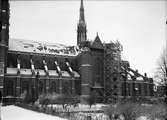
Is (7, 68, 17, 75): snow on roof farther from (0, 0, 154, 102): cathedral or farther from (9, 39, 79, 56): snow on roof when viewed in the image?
(9, 39, 79, 56): snow on roof

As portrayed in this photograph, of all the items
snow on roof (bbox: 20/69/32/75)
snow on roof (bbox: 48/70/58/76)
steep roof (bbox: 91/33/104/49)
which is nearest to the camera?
snow on roof (bbox: 20/69/32/75)

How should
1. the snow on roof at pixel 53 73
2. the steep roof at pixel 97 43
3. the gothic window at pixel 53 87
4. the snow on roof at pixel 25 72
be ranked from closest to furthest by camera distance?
the snow on roof at pixel 25 72 → the gothic window at pixel 53 87 → the snow on roof at pixel 53 73 → the steep roof at pixel 97 43

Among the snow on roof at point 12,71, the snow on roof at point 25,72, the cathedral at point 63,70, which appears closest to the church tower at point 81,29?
the cathedral at point 63,70

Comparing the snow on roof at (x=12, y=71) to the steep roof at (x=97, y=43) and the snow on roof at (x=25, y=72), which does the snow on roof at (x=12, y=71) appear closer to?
the snow on roof at (x=25, y=72)

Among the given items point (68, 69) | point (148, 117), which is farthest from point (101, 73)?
point (148, 117)

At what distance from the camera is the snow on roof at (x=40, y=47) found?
65950mm

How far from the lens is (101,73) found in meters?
65.6

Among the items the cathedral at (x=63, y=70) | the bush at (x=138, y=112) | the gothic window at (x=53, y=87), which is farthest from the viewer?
the gothic window at (x=53, y=87)

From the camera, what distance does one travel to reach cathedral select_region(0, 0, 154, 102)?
2244 inches

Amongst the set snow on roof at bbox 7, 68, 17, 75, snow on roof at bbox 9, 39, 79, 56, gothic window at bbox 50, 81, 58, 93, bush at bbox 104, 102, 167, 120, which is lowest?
gothic window at bbox 50, 81, 58, 93

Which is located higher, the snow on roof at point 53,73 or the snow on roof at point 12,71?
the snow on roof at point 12,71

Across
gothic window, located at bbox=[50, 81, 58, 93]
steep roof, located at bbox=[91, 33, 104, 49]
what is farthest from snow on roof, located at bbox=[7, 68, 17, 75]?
steep roof, located at bbox=[91, 33, 104, 49]

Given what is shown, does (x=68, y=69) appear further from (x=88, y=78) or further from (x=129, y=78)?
(x=129, y=78)

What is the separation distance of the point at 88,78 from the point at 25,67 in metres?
18.5
